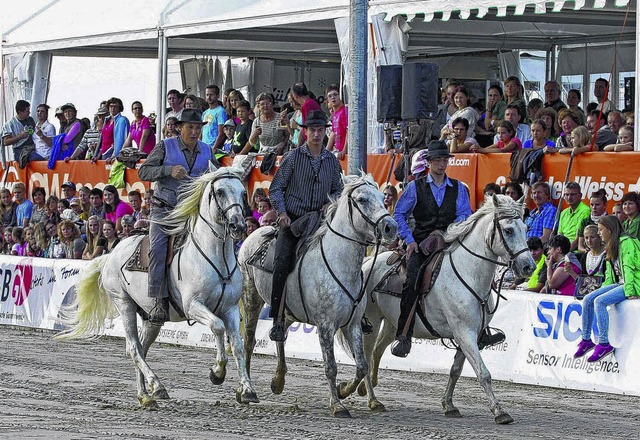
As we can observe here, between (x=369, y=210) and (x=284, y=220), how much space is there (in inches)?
38.5

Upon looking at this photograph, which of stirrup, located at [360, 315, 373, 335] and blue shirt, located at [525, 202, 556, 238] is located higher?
blue shirt, located at [525, 202, 556, 238]

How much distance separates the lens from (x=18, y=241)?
25094 mm

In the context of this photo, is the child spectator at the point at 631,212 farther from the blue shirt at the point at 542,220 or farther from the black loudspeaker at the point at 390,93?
the black loudspeaker at the point at 390,93

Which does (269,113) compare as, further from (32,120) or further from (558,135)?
(32,120)

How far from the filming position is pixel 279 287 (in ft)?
41.9

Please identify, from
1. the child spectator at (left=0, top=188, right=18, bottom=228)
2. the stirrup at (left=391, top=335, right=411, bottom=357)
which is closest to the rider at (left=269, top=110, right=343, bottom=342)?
the stirrup at (left=391, top=335, right=411, bottom=357)

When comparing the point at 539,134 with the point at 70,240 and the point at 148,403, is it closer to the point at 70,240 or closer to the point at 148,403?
the point at 148,403

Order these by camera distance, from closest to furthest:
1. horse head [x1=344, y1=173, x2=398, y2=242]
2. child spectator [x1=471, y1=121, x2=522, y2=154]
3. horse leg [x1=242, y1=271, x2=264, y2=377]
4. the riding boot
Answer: horse head [x1=344, y1=173, x2=398, y2=242] < the riding boot < horse leg [x1=242, y1=271, x2=264, y2=377] < child spectator [x1=471, y1=121, x2=522, y2=154]

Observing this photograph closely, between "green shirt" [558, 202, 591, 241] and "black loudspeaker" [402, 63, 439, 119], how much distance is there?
2.22m

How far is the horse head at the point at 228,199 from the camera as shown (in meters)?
12.2

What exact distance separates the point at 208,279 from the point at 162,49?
12.7 meters

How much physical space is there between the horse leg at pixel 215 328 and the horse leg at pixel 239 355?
12 centimetres

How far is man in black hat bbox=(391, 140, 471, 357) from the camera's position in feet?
41.7

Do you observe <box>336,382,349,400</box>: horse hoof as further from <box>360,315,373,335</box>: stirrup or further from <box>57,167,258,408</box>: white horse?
<box>57,167,258,408</box>: white horse
